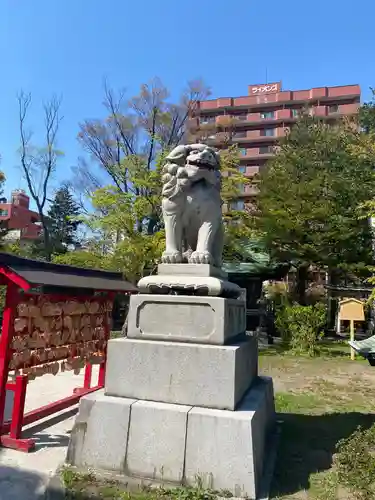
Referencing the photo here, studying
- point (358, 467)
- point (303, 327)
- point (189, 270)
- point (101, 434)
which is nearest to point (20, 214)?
point (303, 327)

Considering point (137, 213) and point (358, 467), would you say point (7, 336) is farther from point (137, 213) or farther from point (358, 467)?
point (137, 213)

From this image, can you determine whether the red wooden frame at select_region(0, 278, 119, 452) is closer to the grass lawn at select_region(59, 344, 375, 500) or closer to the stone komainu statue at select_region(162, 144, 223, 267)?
the grass lawn at select_region(59, 344, 375, 500)

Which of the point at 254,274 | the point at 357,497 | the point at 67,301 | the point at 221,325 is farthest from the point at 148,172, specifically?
the point at 357,497

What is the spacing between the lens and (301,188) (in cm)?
1523

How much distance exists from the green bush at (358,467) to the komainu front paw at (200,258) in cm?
230

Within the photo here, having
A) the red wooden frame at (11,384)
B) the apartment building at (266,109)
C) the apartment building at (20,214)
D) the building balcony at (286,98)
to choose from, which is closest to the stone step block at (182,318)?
the red wooden frame at (11,384)

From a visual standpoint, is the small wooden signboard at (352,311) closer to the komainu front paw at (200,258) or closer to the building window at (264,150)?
the komainu front paw at (200,258)

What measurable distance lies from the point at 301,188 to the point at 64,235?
22015mm

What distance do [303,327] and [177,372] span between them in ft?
33.8

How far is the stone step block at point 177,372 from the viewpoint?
340cm

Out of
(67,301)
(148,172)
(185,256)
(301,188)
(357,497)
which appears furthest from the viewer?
(301,188)

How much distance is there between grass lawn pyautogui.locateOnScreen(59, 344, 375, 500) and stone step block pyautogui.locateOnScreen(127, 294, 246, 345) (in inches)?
51.8

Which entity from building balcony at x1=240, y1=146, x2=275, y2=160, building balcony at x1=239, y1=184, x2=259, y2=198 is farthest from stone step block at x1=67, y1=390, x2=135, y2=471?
building balcony at x1=240, y1=146, x2=275, y2=160

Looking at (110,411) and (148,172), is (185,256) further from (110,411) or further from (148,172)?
(148,172)
